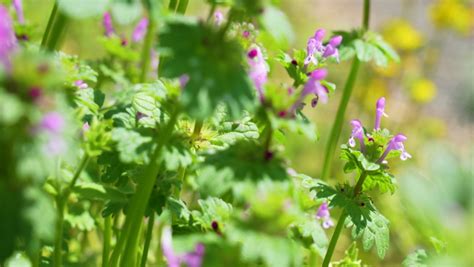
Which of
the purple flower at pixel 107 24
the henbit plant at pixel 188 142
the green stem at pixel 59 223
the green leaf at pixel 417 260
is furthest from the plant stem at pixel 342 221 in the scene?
the purple flower at pixel 107 24

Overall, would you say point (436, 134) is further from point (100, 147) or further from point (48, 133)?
point (48, 133)

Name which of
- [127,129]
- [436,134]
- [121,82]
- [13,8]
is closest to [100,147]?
[127,129]

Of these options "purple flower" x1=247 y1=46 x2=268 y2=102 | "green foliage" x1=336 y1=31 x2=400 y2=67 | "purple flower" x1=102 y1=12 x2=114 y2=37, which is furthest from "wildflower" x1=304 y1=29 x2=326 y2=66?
"purple flower" x1=102 y1=12 x2=114 y2=37

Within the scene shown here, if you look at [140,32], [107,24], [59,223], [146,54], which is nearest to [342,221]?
[59,223]

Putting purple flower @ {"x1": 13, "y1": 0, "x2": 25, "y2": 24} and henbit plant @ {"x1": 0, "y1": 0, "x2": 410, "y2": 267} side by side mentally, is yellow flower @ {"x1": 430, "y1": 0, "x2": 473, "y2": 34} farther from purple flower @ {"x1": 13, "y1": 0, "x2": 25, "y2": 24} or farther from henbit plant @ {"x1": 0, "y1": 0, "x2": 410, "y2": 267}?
purple flower @ {"x1": 13, "y1": 0, "x2": 25, "y2": 24}

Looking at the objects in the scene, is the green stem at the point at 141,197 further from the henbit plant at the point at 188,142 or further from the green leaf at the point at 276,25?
the green leaf at the point at 276,25
